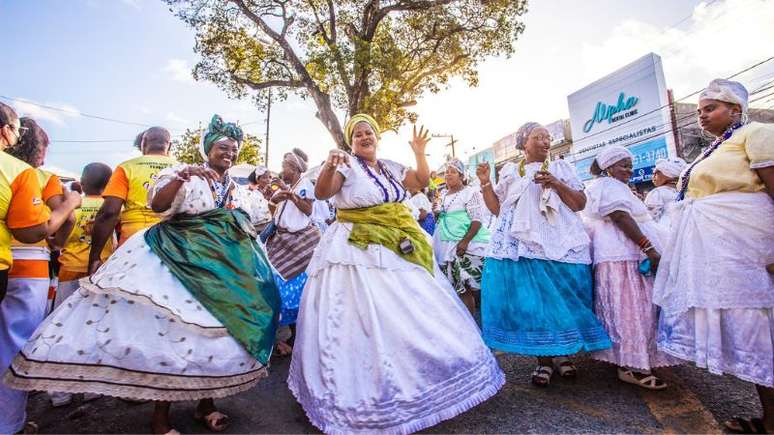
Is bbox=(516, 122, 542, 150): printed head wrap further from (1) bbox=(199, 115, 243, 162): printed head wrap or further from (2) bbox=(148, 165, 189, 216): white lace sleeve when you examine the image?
(2) bbox=(148, 165, 189, 216): white lace sleeve

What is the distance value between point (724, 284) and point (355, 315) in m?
2.13

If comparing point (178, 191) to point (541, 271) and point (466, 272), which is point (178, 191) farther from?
point (466, 272)

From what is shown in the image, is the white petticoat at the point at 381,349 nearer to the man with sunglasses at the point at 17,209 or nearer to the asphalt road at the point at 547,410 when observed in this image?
the asphalt road at the point at 547,410

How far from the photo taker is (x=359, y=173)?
294 centimetres

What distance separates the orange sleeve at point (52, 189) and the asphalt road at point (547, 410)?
154cm

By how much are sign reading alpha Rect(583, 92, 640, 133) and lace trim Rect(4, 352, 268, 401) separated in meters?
22.2

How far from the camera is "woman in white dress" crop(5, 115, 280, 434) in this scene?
213cm

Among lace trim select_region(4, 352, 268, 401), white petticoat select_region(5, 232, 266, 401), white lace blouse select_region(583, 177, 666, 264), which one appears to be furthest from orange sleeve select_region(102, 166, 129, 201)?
white lace blouse select_region(583, 177, 666, 264)

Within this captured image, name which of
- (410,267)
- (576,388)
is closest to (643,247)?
(576,388)

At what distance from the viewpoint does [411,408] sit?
2.28 m

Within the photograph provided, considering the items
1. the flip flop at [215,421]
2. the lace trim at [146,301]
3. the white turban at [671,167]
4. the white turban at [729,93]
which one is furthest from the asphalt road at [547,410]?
the white turban at [671,167]

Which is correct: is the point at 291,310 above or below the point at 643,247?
below

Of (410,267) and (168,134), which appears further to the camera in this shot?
(168,134)

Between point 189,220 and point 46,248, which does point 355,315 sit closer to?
point 189,220
